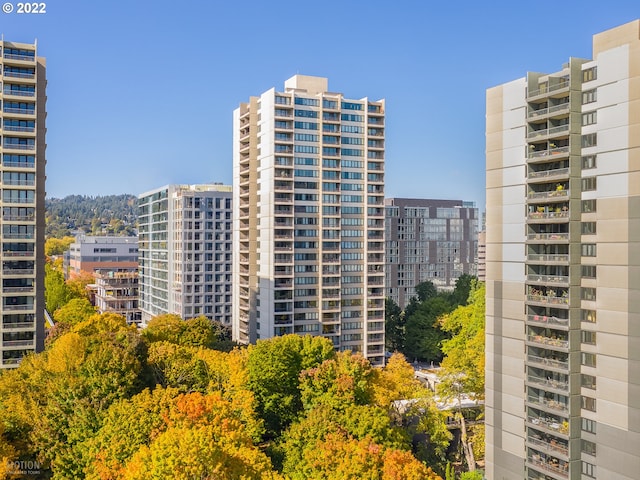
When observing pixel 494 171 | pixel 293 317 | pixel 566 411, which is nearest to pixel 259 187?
pixel 293 317

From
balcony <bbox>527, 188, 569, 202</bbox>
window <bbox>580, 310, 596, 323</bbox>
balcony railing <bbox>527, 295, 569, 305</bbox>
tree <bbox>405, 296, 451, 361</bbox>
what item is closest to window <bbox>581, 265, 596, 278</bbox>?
balcony railing <bbox>527, 295, 569, 305</bbox>

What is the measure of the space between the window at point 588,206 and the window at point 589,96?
7.30 meters

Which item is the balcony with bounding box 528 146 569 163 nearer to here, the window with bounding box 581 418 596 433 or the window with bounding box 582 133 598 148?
the window with bounding box 582 133 598 148

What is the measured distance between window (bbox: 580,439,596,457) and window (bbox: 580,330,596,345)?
284 inches

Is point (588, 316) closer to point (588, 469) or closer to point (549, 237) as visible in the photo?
point (549, 237)

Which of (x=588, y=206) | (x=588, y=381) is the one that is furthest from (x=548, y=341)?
(x=588, y=206)

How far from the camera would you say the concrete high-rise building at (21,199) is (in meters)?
68.6

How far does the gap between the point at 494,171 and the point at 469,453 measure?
30.6 m

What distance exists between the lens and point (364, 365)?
6119cm

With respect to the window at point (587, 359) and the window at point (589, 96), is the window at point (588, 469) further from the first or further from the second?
the window at point (589, 96)

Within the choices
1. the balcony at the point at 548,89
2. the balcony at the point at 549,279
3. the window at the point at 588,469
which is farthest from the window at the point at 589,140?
the window at the point at 588,469

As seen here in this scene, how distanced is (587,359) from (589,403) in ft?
10.4

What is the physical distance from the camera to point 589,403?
148 feet

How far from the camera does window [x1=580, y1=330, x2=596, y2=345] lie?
44938 millimetres
